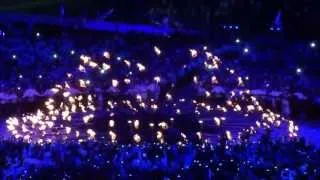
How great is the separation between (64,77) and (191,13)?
3.55 meters

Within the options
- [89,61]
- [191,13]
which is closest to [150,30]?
[191,13]

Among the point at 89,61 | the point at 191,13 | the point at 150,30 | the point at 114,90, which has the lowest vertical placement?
the point at 114,90

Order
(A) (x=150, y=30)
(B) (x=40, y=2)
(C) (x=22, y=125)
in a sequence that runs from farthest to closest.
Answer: (B) (x=40, y=2)
(A) (x=150, y=30)
(C) (x=22, y=125)

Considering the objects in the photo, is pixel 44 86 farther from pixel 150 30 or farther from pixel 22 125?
pixel 150 30

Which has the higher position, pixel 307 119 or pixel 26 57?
pixel 26 57

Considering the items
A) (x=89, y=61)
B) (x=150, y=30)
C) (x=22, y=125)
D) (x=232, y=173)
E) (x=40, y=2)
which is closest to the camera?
(x=232, y=173)

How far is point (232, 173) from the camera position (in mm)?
4727

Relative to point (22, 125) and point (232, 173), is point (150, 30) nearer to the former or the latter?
point (22, 125)

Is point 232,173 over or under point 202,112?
under

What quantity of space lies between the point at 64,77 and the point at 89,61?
20.9 inches

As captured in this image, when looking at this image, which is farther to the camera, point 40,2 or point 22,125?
point 40,2

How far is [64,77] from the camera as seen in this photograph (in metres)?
7.12

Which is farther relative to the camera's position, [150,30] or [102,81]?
[150,30]

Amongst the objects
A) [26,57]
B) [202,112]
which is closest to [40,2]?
[26,57]
